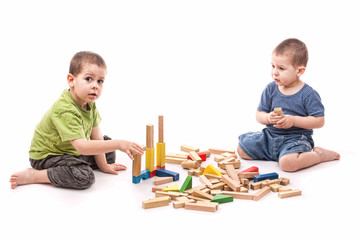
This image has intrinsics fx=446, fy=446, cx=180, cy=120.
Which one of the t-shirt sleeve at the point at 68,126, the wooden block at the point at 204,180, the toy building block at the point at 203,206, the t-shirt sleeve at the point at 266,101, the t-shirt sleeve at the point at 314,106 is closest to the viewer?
the toy building block at the point at 203,206

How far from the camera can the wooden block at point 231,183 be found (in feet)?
9.38

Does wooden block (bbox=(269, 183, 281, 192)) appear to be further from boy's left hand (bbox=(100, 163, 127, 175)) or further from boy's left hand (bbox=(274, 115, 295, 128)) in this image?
boy's left hand (bbox=(100, 163, 127, 175))

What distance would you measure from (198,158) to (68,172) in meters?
1.02

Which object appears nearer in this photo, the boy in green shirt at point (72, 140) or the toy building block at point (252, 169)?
the boy in green shirt at point (72, 140)

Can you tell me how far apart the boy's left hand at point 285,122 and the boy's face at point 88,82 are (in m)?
1.33

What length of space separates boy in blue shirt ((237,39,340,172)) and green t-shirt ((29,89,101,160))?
51.4 inches

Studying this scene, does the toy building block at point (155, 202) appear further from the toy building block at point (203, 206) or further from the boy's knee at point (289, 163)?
the boy's knee at point (289, 163)

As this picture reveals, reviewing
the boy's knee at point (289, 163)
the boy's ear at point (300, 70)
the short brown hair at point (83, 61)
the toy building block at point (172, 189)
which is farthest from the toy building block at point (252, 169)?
the short brown hair at point (83, 61)

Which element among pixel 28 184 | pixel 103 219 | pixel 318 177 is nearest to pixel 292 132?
pixel 318 177

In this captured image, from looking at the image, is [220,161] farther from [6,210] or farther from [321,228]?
[6,210]

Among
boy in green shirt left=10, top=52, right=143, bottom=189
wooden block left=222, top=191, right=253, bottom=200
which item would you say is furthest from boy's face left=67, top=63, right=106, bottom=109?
wooden block left=222, top=191, right=253, bottom=200

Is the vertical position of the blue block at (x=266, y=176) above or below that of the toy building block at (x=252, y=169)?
below

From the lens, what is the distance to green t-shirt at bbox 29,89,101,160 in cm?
282

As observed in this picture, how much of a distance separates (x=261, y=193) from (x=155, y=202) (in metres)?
0.68
